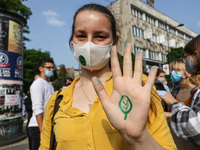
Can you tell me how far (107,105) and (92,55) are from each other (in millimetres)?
535

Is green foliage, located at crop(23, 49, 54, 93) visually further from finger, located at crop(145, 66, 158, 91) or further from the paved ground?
finger, located at crop(145, 66, 158, 91)

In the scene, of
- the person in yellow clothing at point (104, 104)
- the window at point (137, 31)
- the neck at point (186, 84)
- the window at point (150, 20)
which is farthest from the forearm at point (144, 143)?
the window at point (150, 20)

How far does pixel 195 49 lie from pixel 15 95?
20.7ft

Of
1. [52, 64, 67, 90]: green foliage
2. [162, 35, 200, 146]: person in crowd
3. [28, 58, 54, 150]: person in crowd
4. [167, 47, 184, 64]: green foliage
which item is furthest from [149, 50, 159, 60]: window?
[162, 35, 200, 146]: person in crowd

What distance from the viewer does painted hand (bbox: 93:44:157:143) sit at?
92cm

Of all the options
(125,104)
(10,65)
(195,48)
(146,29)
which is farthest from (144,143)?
(146,29)

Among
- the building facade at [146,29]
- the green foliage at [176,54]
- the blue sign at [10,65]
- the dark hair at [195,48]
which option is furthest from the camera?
the building facade at [146,29]

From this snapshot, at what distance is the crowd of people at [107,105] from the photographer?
3.11 feet

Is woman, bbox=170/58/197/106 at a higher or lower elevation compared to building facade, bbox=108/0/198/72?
lower

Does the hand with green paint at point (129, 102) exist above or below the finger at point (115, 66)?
below

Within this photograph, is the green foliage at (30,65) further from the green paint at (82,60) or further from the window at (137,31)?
the green paint at (82,60)

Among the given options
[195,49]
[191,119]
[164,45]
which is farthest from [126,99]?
[164,45]

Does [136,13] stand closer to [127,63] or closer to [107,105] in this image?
[127,63]

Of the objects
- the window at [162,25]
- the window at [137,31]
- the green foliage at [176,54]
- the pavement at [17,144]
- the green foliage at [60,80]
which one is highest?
the window at [162,25]
